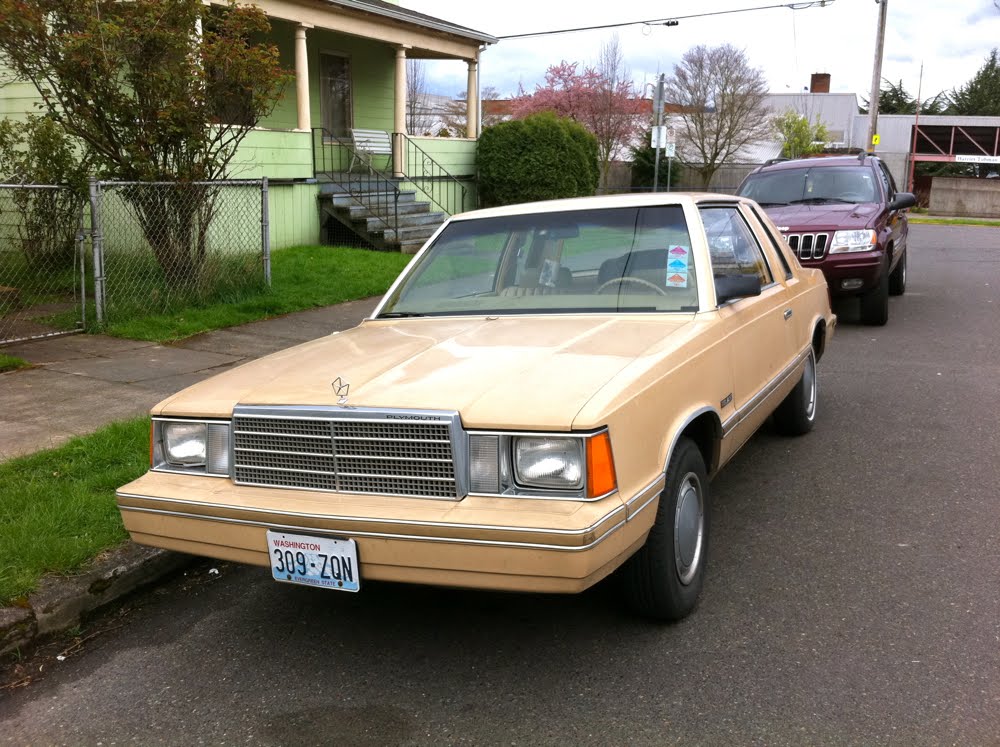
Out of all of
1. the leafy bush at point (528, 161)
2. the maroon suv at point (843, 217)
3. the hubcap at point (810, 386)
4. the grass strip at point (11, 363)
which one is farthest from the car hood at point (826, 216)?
the leafy bush at point (528, 161)

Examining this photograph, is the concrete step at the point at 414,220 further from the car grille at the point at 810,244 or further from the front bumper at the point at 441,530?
the front bumper at the point at 441,530

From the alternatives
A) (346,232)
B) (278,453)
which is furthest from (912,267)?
(278,453)

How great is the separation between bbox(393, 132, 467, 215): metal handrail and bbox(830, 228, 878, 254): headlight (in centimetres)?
976

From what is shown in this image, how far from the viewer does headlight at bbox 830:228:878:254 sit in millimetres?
9742

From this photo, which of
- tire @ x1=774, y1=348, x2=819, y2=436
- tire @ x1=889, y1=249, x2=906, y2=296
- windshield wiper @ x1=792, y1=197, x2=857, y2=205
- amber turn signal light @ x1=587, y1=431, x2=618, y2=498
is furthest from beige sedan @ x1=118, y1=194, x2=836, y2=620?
Result: tire @ x1=889, y1=249, x2=906, y2=296

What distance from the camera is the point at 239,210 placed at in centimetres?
1160

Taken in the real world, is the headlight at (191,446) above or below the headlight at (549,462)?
below

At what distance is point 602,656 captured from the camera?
338 centimetres

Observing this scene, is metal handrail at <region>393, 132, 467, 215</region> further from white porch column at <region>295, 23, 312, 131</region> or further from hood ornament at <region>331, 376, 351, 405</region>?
hood ornament at <region>331, 376, 351, 405</region>

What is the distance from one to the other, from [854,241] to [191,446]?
8.11 metres

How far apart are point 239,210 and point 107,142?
2.28 metres

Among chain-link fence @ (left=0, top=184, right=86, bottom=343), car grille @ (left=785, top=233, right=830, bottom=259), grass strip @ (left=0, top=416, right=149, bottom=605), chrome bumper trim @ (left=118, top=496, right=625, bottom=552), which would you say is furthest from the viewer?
chain-link fence @ (left=0, top=184, right=86, bottom=343)

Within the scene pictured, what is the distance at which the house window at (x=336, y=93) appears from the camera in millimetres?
18750

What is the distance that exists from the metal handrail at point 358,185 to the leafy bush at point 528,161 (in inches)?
114
